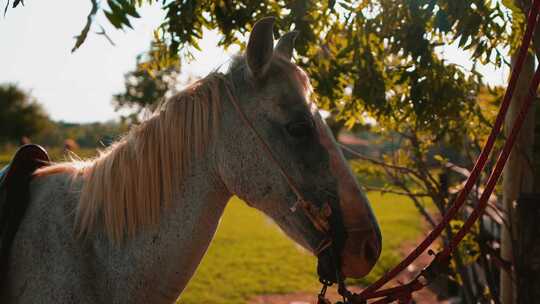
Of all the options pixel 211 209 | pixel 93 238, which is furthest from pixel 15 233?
pixel 211 209

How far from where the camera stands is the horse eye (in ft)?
6.60

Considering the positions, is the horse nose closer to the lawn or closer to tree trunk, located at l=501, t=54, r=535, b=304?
tree trunk, located at l=501, t=54, r=535, b=304

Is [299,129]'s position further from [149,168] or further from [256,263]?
[256,263]

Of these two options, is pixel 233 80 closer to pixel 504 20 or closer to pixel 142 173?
pixel 142 173

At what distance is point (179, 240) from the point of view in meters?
2.04

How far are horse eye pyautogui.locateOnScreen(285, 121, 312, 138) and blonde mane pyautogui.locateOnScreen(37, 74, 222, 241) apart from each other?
351 mm

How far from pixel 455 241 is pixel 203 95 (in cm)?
132

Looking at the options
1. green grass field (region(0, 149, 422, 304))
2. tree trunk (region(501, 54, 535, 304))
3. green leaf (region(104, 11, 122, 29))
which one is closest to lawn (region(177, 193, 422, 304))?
green grass field (region(0, 149, 422, 304))

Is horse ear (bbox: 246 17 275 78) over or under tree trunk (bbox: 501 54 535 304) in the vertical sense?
over

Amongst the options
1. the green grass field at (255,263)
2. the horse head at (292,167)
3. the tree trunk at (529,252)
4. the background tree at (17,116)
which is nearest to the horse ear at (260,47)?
the horse head at (292,167)

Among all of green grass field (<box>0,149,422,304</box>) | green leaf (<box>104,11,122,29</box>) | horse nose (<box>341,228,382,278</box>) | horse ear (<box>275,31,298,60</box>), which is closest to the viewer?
green leaf (<box>104,11,122,29</box>)

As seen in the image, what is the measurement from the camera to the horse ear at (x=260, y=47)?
1972 mm

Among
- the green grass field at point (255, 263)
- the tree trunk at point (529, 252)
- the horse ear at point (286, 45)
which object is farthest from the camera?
the green grass field at point (255, 263)

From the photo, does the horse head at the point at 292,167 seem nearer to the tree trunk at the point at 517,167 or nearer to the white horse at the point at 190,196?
the white horse at the point at 190,196
